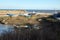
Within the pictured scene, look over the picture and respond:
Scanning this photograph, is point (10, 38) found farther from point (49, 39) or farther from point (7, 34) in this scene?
point (49, 39)

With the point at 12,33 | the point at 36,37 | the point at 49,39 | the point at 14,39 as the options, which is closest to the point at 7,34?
the point at 12,33

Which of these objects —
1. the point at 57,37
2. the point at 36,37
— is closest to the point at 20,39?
A: the point at 36,37

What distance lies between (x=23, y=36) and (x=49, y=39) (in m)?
0.77

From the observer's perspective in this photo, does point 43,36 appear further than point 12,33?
No

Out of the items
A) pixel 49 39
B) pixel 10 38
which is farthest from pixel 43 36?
pixel 10 38

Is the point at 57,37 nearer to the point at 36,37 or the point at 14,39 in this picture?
the point at 36,37

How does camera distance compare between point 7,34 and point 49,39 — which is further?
point 7,34

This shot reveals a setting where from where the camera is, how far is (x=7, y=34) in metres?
5.12

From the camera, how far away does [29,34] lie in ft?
16.3

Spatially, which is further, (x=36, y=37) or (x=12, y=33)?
(x=12, y=33)

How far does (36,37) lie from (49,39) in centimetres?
39

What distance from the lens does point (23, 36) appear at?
481 centimetres

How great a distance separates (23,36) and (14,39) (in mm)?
284

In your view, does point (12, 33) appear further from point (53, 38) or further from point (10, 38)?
point (53, 38)
